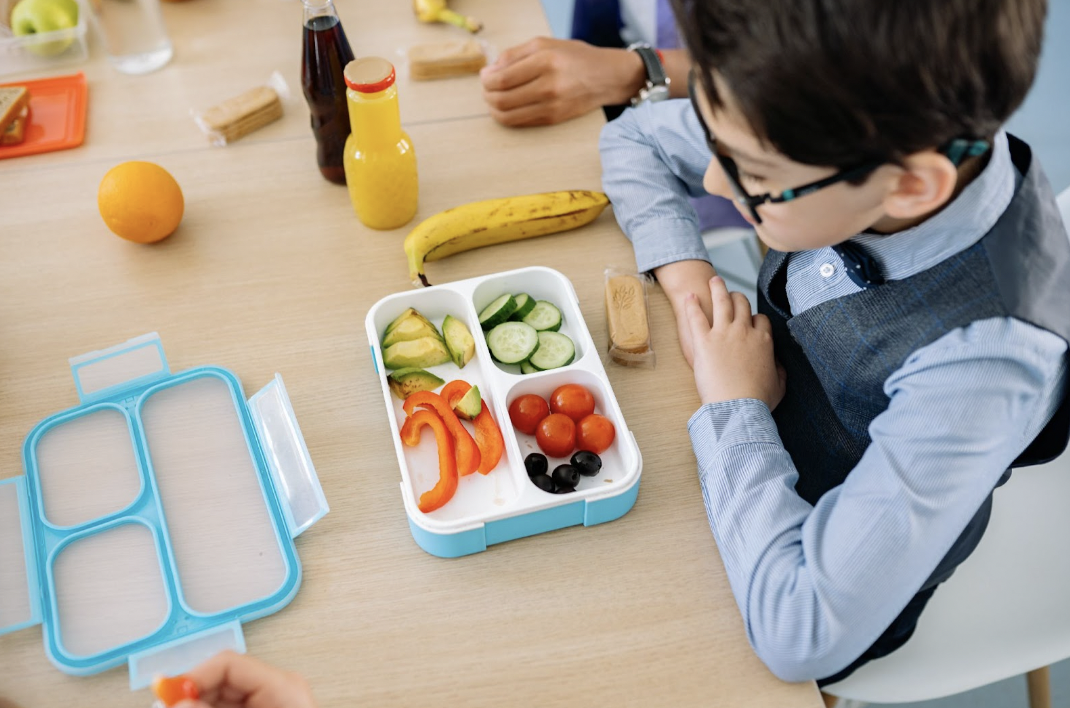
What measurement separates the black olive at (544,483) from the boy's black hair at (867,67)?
1.27 ft

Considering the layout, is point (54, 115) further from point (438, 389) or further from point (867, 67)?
point (867, 67)

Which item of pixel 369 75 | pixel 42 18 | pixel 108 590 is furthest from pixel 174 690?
pixel 42 18

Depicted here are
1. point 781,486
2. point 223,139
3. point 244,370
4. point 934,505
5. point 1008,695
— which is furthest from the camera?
point 1008,695

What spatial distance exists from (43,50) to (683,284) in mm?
1098

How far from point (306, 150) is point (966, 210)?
89 cm

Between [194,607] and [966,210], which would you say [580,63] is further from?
[194,607]

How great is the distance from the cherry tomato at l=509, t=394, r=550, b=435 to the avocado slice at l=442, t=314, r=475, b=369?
0.29ft

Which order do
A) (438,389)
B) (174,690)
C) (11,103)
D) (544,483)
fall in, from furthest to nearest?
(11,103) → (438,389) → (544,483) → (174,690)

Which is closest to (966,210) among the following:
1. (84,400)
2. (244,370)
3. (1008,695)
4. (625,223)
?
(625,223)

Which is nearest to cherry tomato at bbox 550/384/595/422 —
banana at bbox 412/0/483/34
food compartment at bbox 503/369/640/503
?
food compartment at bbox 503/369/640/503

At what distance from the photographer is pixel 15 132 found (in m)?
1.23

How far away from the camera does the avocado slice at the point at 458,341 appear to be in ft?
3.18

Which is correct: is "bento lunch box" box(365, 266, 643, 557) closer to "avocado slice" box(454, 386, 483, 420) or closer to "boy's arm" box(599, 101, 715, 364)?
"avocado slice" box(454, 386, 483, 420)

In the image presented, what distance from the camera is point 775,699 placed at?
2.49 feet
